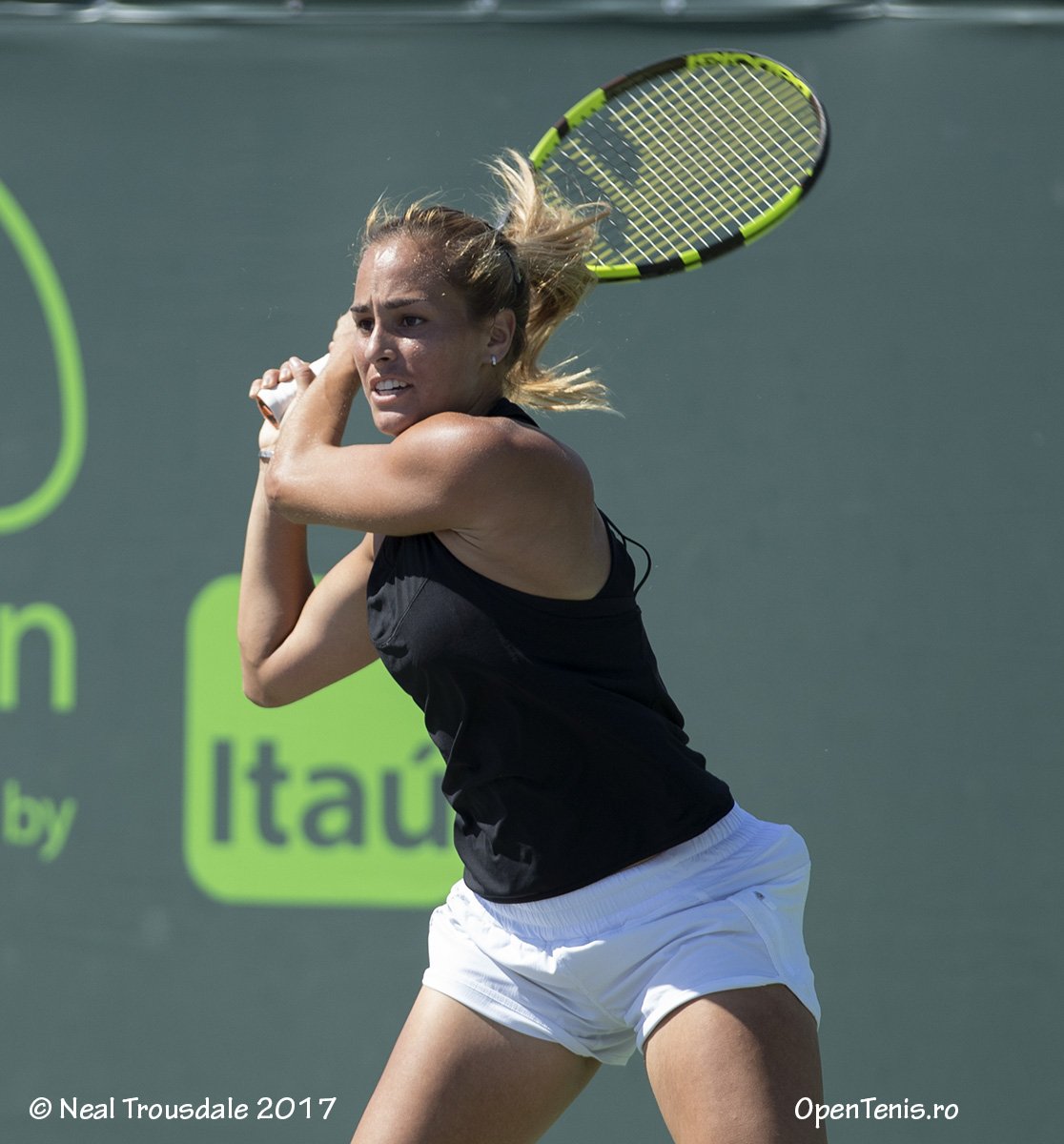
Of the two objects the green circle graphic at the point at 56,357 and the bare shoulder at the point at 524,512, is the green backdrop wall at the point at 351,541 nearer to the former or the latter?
the green circle graphic at the point at 56,357

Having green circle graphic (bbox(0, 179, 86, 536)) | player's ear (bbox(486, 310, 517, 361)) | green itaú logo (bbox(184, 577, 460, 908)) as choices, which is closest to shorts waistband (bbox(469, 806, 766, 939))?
player's ear (bbox(486, 310, 517, 361))

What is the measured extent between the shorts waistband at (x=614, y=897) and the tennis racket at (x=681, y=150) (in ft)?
3.21

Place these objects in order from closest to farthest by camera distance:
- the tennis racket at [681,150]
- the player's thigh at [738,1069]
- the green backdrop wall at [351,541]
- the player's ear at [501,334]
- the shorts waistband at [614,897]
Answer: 1. the player's thigh at [738,1069]
2. the shorts waistband at [614,897]
3. the player's ear at [501,334]
4. the tennis racket at [681,150]
5. the green backdrop wall at [351,541]

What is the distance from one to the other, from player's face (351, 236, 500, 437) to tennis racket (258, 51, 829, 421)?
0.54 metres

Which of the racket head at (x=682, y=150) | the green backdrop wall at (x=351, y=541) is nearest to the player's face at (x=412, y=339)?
the racket head at (x=682, y=150)

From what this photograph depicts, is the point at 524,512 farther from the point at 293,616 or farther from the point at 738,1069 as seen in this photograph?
the point at 738,1069

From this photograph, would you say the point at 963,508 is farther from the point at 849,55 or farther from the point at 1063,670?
the point at 849,55

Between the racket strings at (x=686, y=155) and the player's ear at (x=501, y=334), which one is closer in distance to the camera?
the player's ear at (x=501, y=334)

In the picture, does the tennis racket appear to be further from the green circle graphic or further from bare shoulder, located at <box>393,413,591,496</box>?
the green circle graphic

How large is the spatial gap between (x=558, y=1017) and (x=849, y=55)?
192cm

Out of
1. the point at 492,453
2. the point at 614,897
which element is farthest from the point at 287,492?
the point at 614,897

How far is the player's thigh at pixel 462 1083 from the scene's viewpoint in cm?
172

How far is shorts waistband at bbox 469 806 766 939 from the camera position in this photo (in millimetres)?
1699

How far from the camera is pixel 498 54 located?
9.12 ft
